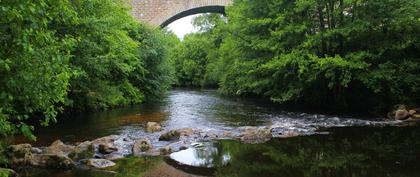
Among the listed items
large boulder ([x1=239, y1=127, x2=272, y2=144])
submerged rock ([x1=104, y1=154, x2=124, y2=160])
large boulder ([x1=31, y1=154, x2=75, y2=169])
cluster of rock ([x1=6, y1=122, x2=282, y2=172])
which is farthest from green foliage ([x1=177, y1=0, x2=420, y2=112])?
large boulder ([x1=31, y1=154, x2=75, y2=169])

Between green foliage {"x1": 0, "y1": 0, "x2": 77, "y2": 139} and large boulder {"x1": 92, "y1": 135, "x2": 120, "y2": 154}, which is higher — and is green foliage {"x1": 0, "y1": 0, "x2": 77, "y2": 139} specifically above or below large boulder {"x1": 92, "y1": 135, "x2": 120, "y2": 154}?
above

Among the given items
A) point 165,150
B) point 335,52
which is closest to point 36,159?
point 165,150

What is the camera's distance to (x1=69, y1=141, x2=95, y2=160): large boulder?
9.17m

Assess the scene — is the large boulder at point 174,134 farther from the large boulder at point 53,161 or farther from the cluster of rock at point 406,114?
the cluster of rock at point 406,114

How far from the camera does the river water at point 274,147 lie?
316 inches

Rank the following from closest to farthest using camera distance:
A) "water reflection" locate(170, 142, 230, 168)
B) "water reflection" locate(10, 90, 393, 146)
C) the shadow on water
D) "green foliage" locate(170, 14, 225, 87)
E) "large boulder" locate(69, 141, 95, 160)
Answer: the shadow on water → "water reflection" locate(170, 142, 230, 168) → "large boulder" locate(69, 141, 95, 160) → "water reflection" locate(10, 90, 393, 146) → "green foliage" locate(170, 14, 225, 87)

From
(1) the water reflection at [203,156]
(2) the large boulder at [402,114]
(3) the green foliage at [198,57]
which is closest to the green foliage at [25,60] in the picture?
(1) the water reflection at [203,156]

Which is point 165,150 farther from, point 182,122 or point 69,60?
point 182,122

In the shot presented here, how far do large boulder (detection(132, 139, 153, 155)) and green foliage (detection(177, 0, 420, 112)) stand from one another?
8.28 m

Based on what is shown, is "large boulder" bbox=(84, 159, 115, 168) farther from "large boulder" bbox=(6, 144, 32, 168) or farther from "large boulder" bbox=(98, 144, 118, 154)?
"large boulder" bbox=(6, 144, 32, 168)

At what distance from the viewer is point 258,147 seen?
33.5 ft

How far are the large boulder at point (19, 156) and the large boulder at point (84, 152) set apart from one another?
883 millimetres

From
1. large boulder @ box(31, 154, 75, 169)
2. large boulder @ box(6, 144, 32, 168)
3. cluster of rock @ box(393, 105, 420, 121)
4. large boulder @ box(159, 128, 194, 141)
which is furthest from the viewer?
cluster of rock @ box(393, 105, 420, 121)

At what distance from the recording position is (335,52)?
18.2 m
